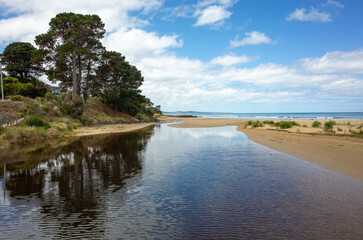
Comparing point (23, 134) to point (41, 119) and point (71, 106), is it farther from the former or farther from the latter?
point (71, 106)

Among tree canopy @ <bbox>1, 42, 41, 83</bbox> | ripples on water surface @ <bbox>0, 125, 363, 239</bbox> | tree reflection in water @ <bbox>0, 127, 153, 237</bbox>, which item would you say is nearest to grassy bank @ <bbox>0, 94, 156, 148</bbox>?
tree reflection in water @ <bbox>0, 127, 153, 237</bbox>

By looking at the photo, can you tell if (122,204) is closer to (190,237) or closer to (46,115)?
(190,237)

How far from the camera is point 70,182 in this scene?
8266 mm

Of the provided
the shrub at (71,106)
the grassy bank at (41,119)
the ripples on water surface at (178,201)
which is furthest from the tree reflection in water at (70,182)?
the shrub at (71,106)

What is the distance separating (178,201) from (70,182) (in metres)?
4.59

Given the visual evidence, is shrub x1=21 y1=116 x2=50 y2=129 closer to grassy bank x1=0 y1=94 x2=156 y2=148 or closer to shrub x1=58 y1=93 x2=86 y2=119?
grassy bank x1=0 y1=94 x2=156 y2=148

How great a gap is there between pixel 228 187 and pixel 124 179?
413 cm

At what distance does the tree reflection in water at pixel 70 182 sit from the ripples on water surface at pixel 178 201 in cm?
3

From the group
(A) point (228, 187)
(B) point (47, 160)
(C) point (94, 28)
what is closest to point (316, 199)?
(A) point (228, 187)

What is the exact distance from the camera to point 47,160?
12031 millimetres

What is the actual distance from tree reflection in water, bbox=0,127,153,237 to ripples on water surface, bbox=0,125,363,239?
30 millimetres

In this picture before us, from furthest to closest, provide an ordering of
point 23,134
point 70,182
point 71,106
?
point 71,106 → point 23,134 → point 70,182

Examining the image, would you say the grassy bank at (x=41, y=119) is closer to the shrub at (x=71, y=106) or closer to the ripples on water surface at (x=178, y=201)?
the shrub at (x=71, y=106)

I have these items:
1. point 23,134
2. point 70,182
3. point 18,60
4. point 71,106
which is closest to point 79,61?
point 71,106
